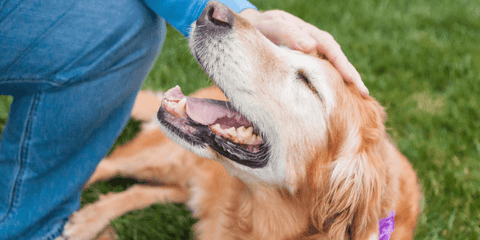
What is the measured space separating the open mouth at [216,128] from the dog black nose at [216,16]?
1.25 feet

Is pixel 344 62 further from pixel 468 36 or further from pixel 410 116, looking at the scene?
pixel 468 36

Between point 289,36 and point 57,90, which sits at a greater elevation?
point 289,36

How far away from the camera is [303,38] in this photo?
187cm

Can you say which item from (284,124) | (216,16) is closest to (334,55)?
(284,124)

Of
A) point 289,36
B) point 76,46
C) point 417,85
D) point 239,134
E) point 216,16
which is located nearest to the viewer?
point 76,46

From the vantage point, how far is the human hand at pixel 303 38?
1.83 meters

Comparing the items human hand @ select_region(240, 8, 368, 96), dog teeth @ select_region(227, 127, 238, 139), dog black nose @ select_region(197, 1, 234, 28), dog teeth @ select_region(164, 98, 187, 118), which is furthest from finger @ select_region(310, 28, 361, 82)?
dog teeth @ select_region(164, 98, 187, 118)

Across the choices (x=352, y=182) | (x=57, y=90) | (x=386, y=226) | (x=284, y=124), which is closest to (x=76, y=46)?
(x=57, y=90)

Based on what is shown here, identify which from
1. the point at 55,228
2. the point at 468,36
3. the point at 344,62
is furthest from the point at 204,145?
the point at 468,36

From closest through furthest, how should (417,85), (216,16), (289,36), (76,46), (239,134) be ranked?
(76,46) → (216,16) → (239,134) → (289,36) → (417,85)

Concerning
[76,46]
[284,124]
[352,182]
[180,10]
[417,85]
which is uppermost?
[180,10]

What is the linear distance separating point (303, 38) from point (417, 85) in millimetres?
2278

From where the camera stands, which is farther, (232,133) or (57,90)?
(232,133)

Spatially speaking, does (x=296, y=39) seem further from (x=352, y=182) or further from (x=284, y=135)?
(x=352, y=182)
